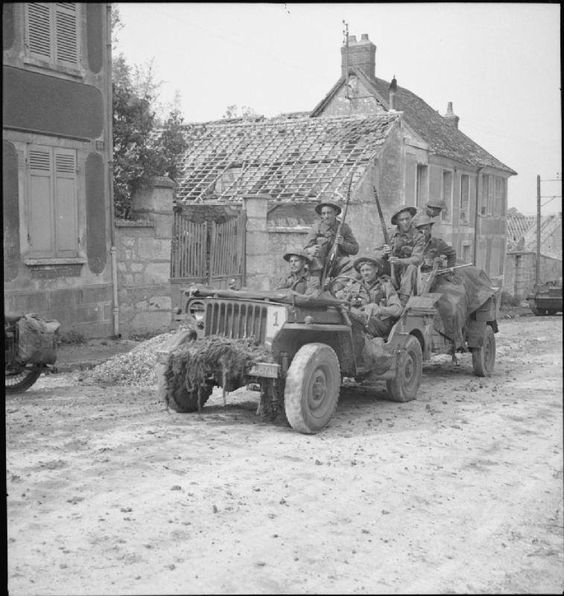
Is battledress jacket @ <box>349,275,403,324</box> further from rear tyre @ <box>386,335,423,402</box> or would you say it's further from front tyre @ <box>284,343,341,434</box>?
front tyre @ <box>284,343,341,434</box>

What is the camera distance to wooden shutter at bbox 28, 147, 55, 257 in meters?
8.80

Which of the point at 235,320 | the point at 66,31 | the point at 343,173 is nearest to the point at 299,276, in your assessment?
the point at 235,320

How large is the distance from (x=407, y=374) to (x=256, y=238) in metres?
7.17

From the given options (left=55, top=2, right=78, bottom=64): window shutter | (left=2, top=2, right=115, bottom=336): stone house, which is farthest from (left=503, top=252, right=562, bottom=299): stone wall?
(left=55, top=2, right=78, bottom=64): window shutter

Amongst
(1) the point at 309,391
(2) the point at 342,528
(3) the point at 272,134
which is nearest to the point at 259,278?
(3) the point at 272,134

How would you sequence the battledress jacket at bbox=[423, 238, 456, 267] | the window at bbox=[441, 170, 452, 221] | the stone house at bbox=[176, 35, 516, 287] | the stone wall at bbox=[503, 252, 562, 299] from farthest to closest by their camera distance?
1. the battledress jacket at bbox=[423, 238, 456, 267]
2. the window at bbox=[441, 170, 452, 221]
3. the stone house at bbox=[176, 35, 516, 287]
4. the stone wall at bbox=[503, 252, 562, 299]

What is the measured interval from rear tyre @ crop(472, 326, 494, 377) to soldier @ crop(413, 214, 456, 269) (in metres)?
1.29

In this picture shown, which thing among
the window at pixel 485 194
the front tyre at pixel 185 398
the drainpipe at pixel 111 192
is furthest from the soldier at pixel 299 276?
the drainpipe at pixel 111 192

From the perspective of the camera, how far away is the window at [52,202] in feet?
29.5

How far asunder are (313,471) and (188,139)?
12.9 meters

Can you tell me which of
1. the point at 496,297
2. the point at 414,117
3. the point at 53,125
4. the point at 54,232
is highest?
the point at 53,125

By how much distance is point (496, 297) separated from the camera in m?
10.1

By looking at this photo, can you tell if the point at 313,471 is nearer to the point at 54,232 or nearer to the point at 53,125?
the point at 54,232

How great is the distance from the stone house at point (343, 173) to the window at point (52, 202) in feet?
11.3
